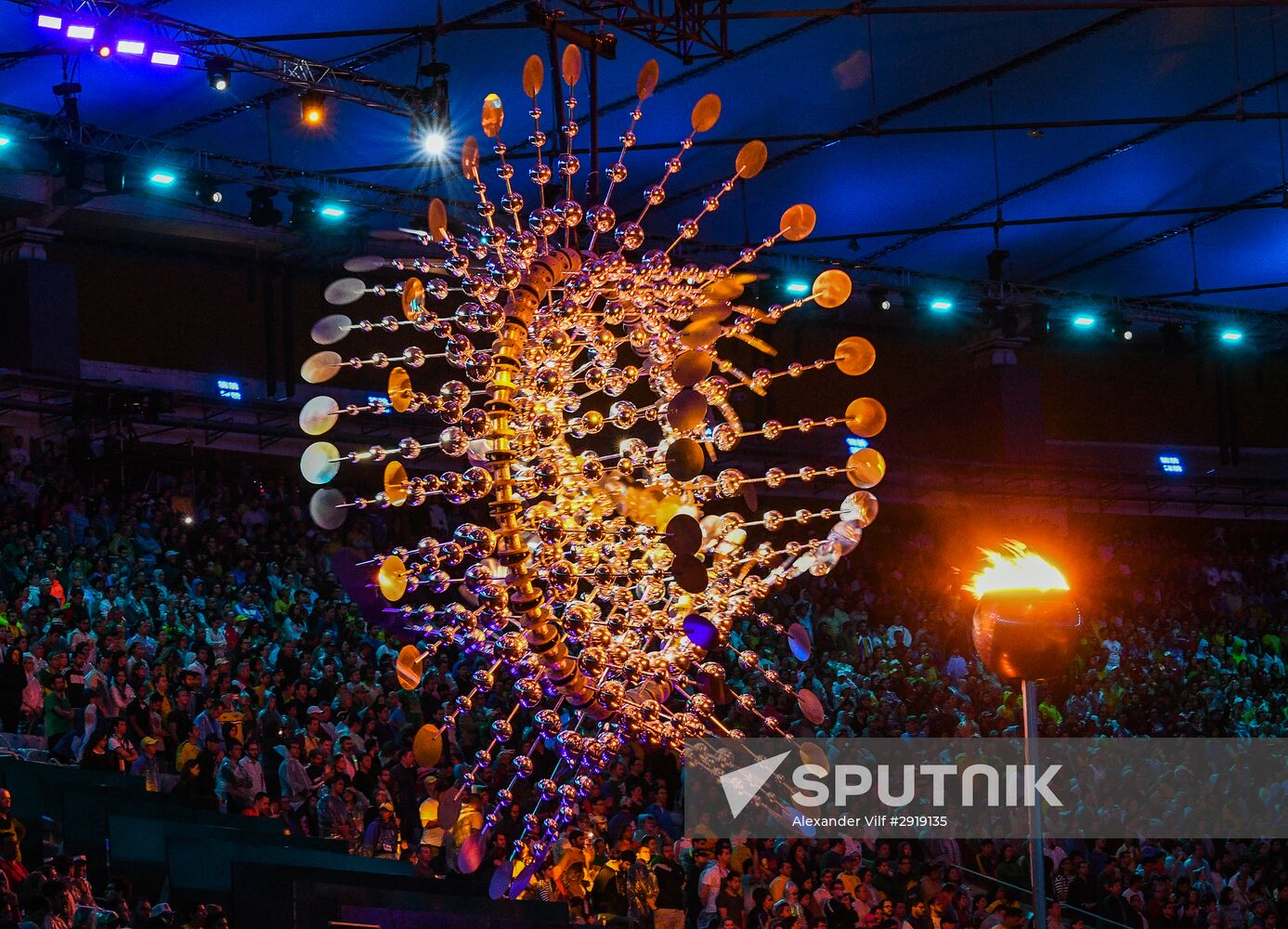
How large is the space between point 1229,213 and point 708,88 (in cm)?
606

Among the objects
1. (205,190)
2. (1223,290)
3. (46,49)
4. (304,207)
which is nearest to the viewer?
(46,49)

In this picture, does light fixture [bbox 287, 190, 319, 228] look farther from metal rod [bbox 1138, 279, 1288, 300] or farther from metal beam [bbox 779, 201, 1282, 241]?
metal rod [bbox 1138, 279, 1288, 300]

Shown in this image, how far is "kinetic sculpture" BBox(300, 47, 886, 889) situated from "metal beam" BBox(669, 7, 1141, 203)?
9.76 meters

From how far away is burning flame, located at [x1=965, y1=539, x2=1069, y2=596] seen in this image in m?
5.25

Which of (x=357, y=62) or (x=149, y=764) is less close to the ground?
(x=357, y=62)

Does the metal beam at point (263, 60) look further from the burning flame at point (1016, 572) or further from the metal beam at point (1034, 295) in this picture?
the burning flame at point (1016, 572)

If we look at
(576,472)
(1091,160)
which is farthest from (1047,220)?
(576,472)

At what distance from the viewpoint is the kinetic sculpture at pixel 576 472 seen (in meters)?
4.38

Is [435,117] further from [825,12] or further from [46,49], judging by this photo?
[825,12]

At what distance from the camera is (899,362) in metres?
22.9

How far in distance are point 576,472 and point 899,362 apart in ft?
61.6

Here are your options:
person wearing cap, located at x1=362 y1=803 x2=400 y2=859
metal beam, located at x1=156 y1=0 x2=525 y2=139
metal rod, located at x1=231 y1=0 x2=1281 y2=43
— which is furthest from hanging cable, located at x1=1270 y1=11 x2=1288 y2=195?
person wearing cap, located at x1=362 y1=803 x2=400 y2=859

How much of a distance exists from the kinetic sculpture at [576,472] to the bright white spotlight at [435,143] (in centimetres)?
899

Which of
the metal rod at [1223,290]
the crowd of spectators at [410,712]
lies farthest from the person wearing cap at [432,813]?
the metal rod at [1223,290]
